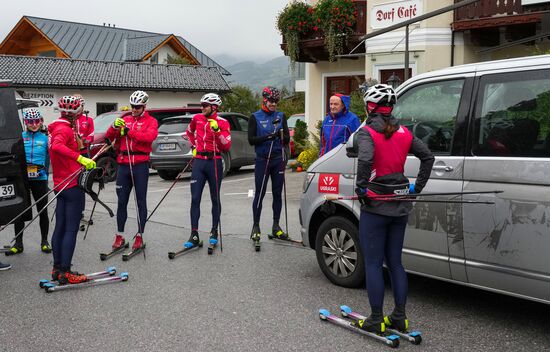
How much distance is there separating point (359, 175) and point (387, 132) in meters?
0.37

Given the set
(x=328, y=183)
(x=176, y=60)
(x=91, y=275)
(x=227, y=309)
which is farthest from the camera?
(x=176, y=60)

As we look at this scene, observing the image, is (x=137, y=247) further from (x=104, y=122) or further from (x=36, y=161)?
(x=104, y=122)

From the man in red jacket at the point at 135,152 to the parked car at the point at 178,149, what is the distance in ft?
25.8

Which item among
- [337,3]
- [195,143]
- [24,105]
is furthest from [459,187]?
[337,3]

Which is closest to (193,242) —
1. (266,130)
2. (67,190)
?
(266,130)

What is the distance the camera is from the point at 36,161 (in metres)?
7.99

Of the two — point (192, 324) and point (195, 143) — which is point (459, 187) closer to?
point (192, 324)

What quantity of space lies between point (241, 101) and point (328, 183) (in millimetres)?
34640

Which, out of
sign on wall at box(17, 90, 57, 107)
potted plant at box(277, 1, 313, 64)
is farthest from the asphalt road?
sign on wall at box(17, 90, 57, 107)

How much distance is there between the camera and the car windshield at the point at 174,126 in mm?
16312

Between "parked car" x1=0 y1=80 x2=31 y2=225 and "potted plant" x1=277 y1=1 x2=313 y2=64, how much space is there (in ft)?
40.5

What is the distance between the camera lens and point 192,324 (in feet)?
16.6

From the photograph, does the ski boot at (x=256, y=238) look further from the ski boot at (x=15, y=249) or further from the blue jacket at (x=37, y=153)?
the ski boot at (x=15, y=249)

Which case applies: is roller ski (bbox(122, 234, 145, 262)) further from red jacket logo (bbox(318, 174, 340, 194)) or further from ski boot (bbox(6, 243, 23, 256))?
red jacket logo (bbox(318, 174, 340, 194))
